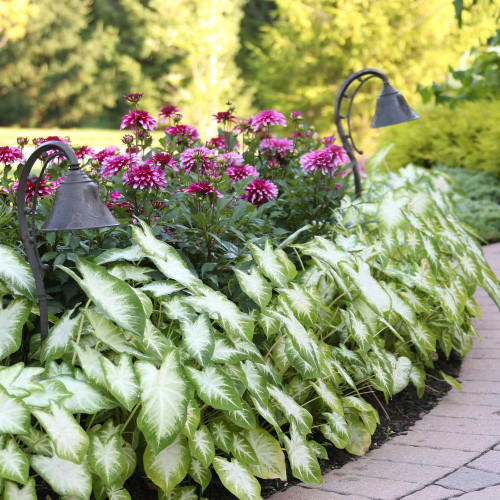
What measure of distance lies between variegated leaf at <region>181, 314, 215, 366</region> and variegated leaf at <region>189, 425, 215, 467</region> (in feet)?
0.58

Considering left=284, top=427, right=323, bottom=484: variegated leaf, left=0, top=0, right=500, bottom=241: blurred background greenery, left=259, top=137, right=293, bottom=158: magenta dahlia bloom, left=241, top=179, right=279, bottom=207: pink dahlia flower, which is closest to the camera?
left=284, top=427, right=323, bottom=484: variegated leaf

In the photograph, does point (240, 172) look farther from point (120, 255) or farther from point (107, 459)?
point (107, 459)

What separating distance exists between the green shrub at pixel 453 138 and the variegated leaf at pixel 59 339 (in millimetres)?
5603

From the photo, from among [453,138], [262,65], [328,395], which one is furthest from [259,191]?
[262,65]

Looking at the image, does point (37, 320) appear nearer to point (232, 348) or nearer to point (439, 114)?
point (232, 348)

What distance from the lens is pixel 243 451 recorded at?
201 centimetres

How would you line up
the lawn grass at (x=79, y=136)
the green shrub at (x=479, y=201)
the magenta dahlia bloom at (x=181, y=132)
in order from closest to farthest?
the magenta dahlia bloom at (x=181, y=132), the green shrub at (x=479, y=201), the lawn grass at (x=79, y=136)

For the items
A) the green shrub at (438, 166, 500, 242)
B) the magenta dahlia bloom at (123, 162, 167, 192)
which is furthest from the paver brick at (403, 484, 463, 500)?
the green shrub at (438, 166, 500, 242)

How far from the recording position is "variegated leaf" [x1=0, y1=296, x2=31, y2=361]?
1919 millimetres

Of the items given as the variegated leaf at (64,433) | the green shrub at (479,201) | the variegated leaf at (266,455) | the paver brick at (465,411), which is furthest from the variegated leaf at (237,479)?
the green shrub at (479,201)

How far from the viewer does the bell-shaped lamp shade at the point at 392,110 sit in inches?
146

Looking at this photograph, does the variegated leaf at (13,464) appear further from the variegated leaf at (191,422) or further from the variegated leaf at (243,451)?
the variegated leaf at (243,451)

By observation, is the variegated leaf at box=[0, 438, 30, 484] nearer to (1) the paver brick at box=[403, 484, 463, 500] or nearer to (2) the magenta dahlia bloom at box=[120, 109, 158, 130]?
(1) the paver brick at box=[403, 484, 463, 500]

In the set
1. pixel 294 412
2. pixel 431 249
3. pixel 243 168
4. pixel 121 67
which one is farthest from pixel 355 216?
pixel 121 67
